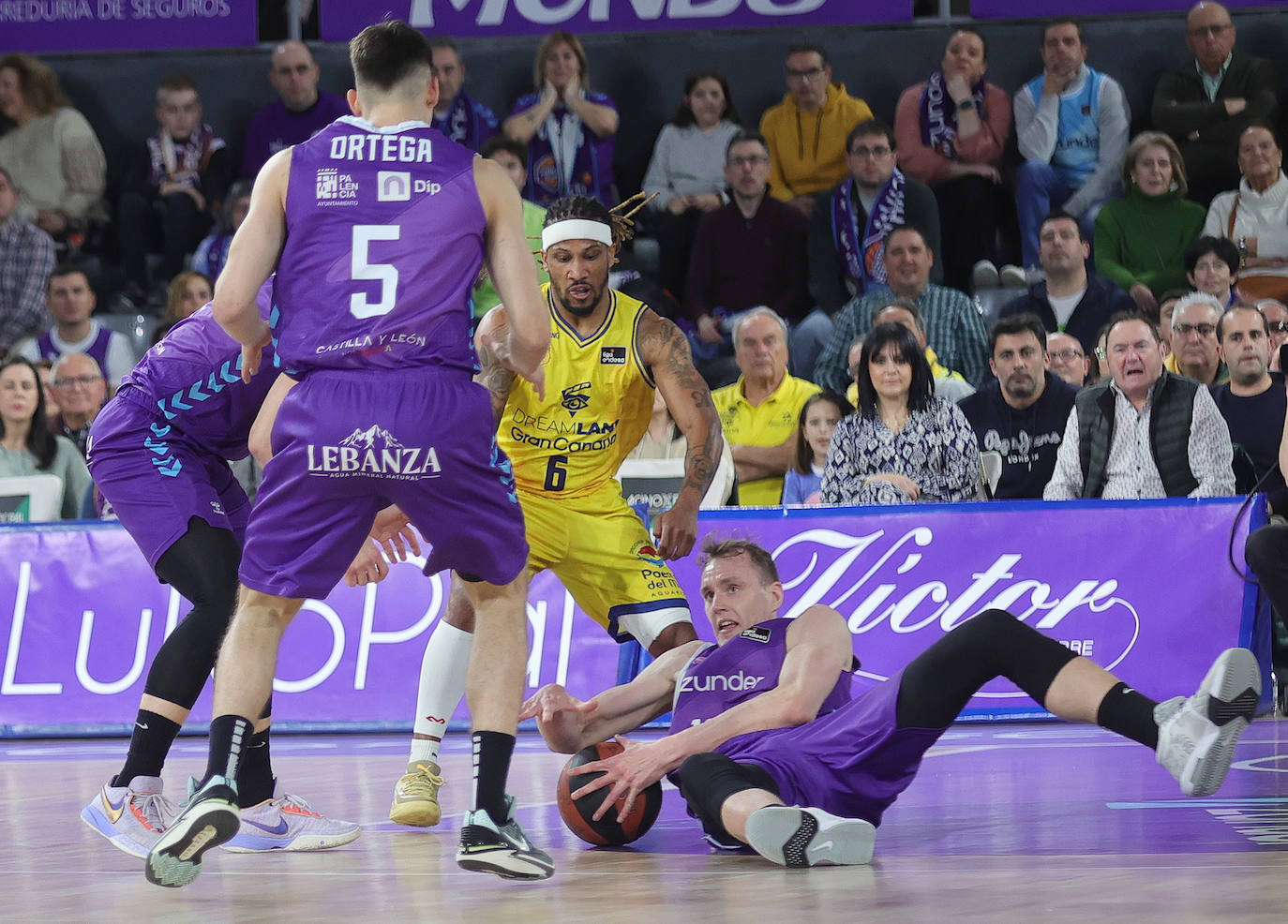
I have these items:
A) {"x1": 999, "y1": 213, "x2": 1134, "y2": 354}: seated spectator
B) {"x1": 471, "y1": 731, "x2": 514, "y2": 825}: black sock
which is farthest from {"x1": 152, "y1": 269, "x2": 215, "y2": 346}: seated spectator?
{"x1": 471, "y1": 731, "x2": 514, "y2": 825}: black sock

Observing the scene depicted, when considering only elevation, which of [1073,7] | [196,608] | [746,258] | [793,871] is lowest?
[793,871]

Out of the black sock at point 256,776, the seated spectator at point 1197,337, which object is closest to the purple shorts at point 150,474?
the black sock at point 256,776

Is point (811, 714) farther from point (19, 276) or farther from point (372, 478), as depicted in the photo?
point (19, 276)

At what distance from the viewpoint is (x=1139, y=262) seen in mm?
11438

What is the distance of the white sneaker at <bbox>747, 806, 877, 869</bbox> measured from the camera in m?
4.23

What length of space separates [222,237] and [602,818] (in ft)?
28.9

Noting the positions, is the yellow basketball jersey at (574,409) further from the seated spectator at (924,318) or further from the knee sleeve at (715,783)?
the seated spectator at (924,318)

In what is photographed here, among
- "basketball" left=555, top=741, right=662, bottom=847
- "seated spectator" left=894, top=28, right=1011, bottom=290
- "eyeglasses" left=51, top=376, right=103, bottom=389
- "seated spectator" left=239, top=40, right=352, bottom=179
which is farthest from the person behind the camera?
"seated spectator" left=239, top=40, right=352, bottom=179

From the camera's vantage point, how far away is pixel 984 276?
1168cm

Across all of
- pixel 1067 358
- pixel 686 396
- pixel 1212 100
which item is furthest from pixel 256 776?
pixel 1212 100

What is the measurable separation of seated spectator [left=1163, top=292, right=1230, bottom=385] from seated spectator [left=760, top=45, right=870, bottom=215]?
3.38 m

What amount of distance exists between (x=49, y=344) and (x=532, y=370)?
27.4 ft

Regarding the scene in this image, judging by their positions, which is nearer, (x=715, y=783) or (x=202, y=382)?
(x=715, y=783)

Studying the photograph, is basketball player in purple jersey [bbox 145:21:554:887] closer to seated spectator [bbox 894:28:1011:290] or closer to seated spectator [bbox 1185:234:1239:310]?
seated spectator [bbox 1185:234:1239:310]
